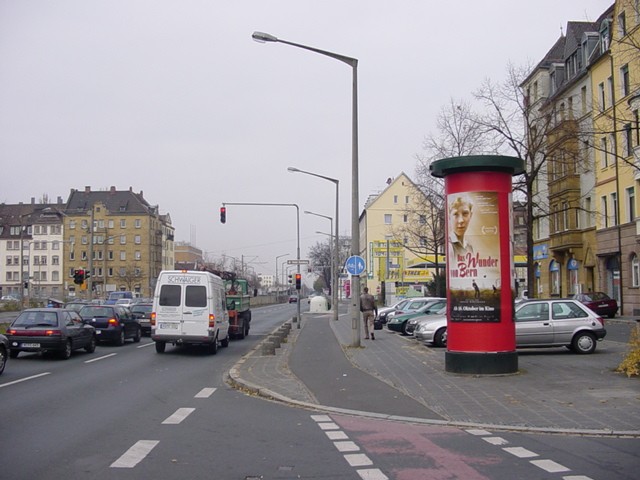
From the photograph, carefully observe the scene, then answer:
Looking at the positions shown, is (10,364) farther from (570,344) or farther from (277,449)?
(570,344)

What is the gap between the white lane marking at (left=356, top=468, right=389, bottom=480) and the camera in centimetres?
680

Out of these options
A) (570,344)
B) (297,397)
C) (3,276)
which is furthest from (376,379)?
(3,276)

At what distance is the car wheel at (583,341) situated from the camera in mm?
18845

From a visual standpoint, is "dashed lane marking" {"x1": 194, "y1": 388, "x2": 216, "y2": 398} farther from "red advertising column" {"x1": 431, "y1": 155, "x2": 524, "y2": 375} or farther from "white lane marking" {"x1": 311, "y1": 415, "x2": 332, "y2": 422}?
"red advertising column" {"x1": 431, "y1": 155, "x2": 524, "y2": 375}

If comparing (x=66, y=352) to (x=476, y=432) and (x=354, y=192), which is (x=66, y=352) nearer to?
(x=354, y=192)

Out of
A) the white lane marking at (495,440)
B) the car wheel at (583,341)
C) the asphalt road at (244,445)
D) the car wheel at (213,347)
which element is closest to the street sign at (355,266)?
the car wheel at (213,347)

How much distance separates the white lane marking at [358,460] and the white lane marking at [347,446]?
0.25 meters

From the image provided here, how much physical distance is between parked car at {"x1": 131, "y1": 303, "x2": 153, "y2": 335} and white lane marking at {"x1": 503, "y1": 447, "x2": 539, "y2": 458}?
27025 mm

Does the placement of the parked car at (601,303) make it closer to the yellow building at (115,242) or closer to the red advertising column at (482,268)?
the red advertising column at (482,268)

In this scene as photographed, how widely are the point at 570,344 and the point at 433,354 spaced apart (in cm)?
364

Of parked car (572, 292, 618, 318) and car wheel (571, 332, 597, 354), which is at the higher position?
parked car (572, 292, 618, 318)

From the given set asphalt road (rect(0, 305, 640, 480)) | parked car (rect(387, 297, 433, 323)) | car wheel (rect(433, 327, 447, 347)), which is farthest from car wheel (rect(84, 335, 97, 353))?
parked car (rect(387, 297, 433, 323))

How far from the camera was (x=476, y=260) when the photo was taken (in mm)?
14320

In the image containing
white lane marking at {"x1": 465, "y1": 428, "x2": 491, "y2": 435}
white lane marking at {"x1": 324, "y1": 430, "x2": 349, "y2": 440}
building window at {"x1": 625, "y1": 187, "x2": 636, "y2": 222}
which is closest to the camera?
white lane marking at {"x1": 324, "y1": 430, "x2": 349, "y2": 440}
